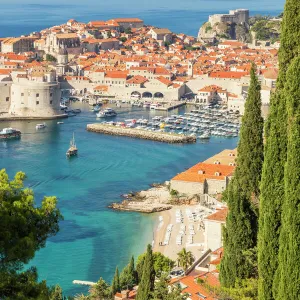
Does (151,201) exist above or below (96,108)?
below

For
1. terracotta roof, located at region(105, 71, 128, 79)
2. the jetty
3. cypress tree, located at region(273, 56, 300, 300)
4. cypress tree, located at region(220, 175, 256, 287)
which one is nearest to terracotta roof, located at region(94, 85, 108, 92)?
terracotta roof, located at region(105, 71, 128, 79)

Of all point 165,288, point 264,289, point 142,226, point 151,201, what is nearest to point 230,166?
point 151,201

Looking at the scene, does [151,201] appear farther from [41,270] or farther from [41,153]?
[41,153]

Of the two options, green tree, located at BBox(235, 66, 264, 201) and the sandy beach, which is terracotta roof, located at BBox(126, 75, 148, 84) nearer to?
the sandy beach

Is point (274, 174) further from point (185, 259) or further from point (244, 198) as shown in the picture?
point (185, 259)

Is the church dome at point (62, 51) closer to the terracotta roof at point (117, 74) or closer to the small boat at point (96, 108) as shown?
the terracotta roof at point (117, 74)

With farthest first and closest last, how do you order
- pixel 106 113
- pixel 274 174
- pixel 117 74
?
pixel 117 74, pixel 106 113, pixel 274 174

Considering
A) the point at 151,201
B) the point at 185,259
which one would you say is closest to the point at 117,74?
the point at 151,201

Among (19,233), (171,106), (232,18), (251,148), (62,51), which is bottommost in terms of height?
(171,106)
